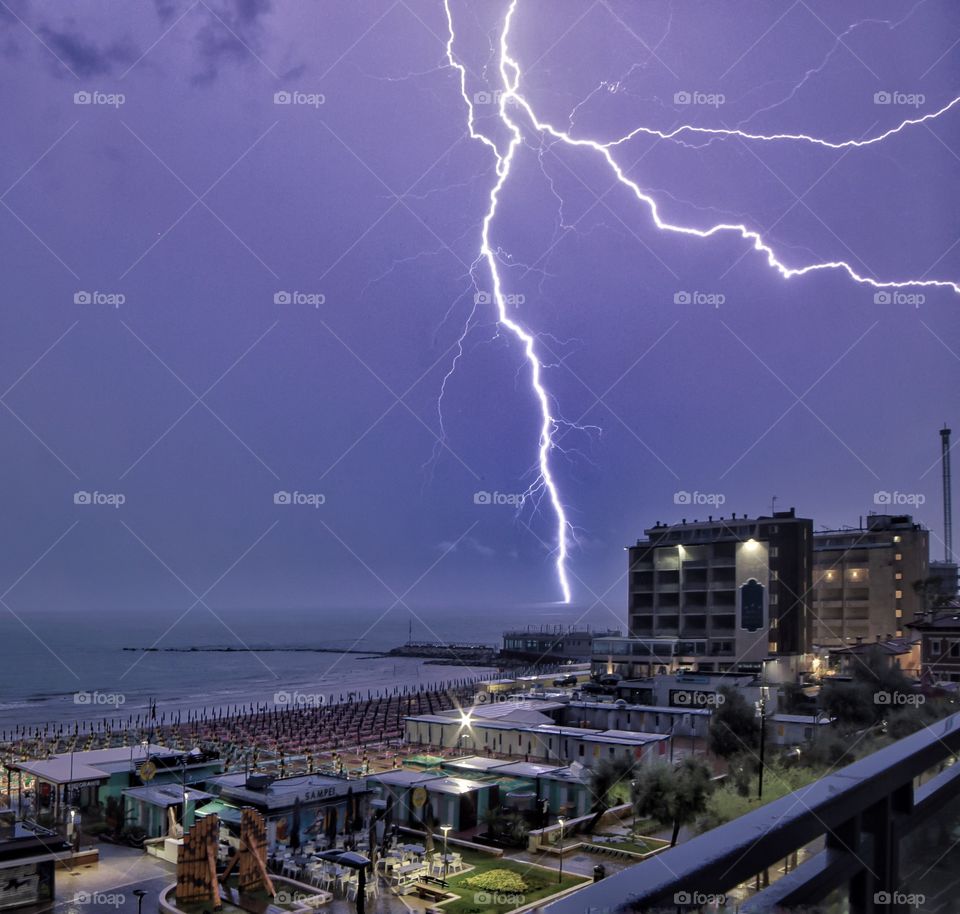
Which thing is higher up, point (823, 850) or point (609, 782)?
point (823, 850)

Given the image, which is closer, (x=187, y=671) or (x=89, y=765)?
(x=89, y=765)

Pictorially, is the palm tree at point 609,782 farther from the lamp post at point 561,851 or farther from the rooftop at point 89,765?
the rooftop at point 89,765

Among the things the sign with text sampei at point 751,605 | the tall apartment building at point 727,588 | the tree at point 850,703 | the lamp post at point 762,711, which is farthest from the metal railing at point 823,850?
the sign with text sampei at point 751,605

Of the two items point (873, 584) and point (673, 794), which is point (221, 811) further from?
point (873, 584)

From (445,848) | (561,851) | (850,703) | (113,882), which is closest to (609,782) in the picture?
(561,851)

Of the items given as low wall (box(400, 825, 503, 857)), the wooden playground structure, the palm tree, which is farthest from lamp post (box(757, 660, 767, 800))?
the wooden playground structure

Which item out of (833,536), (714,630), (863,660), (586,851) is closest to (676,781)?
(586,851)

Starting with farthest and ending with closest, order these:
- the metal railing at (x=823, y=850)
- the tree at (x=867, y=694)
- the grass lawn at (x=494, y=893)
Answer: the tree at (x=867, y=694) → the grass lawn at (x=494, y=893) → the metal railing at (x=823, y=850)
